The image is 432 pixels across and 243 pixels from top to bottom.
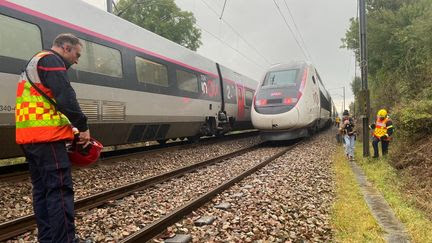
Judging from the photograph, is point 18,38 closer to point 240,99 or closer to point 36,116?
point 36,116

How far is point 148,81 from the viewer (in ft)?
33.9

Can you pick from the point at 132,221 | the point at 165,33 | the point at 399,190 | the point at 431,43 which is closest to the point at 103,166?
the point at 132,221

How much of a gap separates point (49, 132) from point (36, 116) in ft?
0.54

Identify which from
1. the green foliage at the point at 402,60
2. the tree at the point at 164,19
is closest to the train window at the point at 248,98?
the green foliage at the point at 402,60

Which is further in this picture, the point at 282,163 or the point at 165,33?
the point at 165,33

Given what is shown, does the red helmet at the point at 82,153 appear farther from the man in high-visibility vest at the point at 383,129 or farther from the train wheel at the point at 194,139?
the train wheel at the point at 194,139

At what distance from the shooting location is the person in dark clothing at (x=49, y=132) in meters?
3.10

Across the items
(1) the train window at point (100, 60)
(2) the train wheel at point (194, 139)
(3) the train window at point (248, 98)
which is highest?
(1) the train window at point (100, 60)

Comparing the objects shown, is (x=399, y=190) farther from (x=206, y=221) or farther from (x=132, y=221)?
(x=132, y=221)

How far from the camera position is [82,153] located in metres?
3.40

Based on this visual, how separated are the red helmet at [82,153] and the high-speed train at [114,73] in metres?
3.41

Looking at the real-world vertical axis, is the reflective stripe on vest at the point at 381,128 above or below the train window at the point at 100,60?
below

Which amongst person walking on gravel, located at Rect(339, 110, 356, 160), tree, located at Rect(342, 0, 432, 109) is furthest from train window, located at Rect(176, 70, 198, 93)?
tree, located at Rect(342, 0, 432, 109)

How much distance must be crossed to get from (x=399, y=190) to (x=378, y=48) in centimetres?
2121
